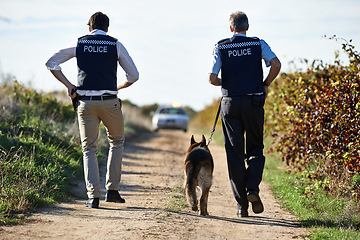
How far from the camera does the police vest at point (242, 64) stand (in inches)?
238

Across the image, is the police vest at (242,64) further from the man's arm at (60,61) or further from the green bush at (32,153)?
the green bush at (32,153)

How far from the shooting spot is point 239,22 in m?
6.15

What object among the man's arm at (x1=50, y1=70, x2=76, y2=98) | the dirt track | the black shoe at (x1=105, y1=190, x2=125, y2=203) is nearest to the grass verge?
the dirt track

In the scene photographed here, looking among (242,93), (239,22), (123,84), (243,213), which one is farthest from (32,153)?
(239,22)

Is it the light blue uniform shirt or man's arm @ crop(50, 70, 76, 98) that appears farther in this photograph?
man's arm @ crop(50, 70, 76, 98)

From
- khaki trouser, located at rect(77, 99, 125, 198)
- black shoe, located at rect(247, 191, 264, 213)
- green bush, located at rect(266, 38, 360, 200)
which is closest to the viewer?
black shoe, located at rect(247, 191, 264, 213)

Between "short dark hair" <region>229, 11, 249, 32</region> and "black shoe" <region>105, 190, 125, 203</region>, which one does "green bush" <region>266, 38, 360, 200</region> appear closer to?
"short dark hair" <region>229, 11, 249, 32</region>

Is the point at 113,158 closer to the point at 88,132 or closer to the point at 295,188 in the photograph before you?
the point at 88,132

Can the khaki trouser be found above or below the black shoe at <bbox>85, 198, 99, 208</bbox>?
above

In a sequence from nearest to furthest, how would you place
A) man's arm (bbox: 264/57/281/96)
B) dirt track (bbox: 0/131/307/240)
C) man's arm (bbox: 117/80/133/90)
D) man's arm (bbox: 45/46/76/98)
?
dirt track (bbox: 0/131/307/240) < man's arm (bbox: 264/57/281/96) < man's arm (bbox: 45/46/76/98) < man's arm (bbox: 117/80/133/90)

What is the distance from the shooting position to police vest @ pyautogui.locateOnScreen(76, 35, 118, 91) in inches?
243

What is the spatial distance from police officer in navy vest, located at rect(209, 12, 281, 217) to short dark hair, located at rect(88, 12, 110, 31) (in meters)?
1.51

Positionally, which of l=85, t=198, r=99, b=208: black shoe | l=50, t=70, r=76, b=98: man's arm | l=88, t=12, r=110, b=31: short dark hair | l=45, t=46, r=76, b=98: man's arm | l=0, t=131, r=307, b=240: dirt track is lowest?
l=0, t=131, r=307, b=240: dirt track

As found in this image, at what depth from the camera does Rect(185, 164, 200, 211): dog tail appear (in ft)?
19.4
